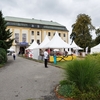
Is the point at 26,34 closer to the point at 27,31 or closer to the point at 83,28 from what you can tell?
the point at 27,31

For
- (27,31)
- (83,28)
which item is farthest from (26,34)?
(83,28)

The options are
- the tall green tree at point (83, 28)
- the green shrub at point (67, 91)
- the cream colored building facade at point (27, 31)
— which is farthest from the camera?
the cream colored building facade at point (27, 31)

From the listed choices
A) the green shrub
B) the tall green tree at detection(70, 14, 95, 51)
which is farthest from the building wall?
the green shrub

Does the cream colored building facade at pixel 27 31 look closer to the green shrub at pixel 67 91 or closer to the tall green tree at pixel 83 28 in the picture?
the tall green tree at pixel 83 28

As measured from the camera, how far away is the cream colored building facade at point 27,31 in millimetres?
67688

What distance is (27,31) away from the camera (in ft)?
232

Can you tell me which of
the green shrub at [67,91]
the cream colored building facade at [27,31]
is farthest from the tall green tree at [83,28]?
the green shrub at [67,91]

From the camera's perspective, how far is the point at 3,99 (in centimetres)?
620

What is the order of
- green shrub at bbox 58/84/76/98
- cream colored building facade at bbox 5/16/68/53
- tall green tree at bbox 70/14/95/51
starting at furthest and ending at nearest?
cream colored building facade at bbox 5/16/68/53 < tall green tree at bbox 70/14/95/51 < green shrub at bbox 58/84/76/98

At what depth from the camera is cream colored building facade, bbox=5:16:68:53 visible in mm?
67688

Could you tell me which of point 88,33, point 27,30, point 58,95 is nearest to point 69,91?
point 58,95

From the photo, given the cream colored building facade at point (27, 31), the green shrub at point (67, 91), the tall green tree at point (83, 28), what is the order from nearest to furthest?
the green shrub at point (67, 91) → the tall green tree at point (83, 28) → the cream colored building facade at point (27, 31)

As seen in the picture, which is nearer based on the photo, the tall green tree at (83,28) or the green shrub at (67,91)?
the green shrub at (67,91)

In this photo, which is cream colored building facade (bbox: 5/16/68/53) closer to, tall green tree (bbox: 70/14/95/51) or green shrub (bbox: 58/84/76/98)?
tall green tree (bbox: 70/14/95/51)
